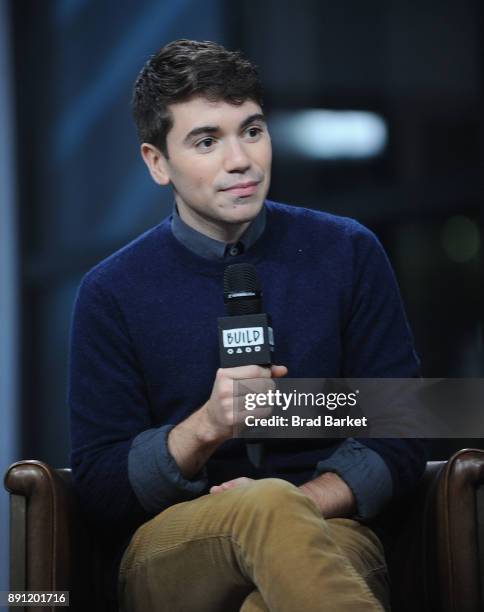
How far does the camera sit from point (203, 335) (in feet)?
6.05

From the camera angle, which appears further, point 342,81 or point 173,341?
point 342,81

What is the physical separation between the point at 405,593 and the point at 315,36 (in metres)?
2.15

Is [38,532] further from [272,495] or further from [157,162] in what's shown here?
[157,162]

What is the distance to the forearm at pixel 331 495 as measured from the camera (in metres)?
1.70

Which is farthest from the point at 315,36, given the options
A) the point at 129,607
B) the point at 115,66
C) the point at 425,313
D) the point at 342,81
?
the point at 129,607

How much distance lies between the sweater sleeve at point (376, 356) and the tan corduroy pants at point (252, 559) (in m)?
0.08

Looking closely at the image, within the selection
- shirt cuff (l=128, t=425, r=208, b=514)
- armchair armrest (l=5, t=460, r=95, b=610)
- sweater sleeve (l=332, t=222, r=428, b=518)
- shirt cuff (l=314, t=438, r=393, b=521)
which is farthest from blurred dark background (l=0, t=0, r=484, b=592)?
armchair armrest (l=5, t=460, r=95, b=610)

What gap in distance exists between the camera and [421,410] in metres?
1.81

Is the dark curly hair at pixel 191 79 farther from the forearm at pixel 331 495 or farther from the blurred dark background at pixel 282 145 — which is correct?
the blurred dark background at pixel 282 145

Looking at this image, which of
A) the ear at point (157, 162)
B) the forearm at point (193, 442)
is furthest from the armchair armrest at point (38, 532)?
the ear at point (157, 162)

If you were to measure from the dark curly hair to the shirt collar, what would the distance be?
14 centimetres

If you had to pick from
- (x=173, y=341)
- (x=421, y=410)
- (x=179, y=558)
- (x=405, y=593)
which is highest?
(x=173, y=341)

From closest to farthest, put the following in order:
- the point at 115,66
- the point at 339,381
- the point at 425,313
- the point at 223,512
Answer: the point at 223,512 < the point at 339,381 < the point at 425,313 < the point at 115,66

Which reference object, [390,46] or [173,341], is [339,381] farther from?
[390,46]
